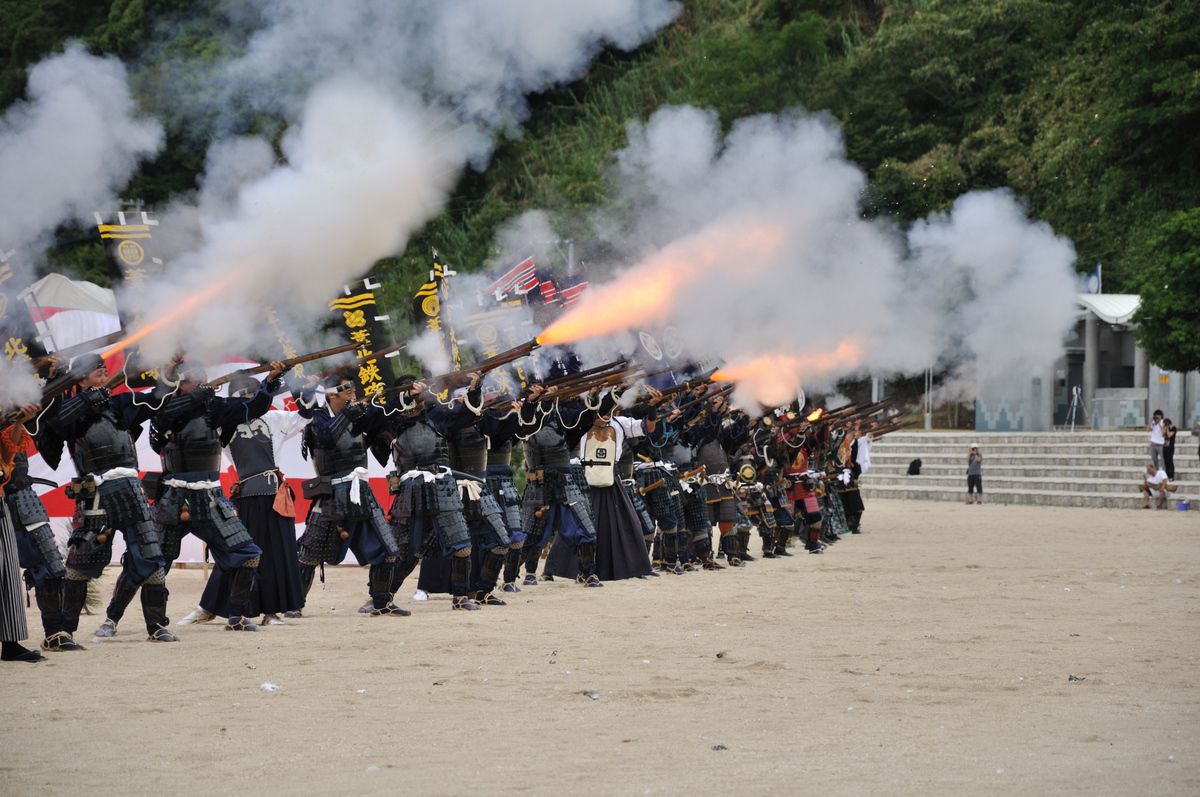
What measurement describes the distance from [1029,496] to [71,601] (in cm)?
2458

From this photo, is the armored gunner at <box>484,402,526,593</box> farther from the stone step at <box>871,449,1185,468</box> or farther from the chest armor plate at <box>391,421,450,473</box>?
the stone step at <box>871,449,1185,468</box>

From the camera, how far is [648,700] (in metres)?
7.62

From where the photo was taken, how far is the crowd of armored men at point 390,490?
9695mm

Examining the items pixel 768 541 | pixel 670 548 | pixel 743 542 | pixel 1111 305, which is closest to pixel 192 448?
pixel 670 548

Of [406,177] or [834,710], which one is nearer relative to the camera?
[834,710]

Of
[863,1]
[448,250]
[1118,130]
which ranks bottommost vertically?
[448,250]

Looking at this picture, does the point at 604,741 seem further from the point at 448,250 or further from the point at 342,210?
the point at 448,250

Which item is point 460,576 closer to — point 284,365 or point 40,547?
point 284,365

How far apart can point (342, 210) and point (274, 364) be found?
158cm

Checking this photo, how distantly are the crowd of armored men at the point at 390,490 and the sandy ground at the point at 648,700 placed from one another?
456 mm

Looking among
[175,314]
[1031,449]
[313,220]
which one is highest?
[313,220]

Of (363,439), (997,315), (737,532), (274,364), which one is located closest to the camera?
(274,364)

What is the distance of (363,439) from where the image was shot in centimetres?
1204

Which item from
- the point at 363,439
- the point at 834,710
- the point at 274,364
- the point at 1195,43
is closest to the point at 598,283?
the point at 363,439
